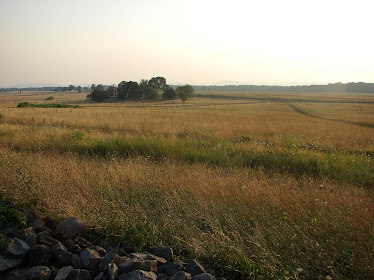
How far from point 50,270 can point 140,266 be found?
0.89m

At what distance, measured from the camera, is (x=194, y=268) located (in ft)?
9.02

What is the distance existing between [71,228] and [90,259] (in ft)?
2.52

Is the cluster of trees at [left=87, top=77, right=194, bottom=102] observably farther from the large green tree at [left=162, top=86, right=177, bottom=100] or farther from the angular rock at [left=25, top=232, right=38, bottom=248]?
the angular rock at [left=25, top=232, right=38, bottom=248]

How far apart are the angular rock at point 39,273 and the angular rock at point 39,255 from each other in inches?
7.4

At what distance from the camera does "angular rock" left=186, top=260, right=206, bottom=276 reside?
8.94ft

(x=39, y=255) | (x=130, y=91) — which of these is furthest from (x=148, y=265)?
(x=130, y=91)

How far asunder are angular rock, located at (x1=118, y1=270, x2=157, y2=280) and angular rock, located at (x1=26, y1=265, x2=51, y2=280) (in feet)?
2.32

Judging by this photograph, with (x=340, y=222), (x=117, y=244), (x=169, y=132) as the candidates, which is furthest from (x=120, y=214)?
(x=169, y=132)

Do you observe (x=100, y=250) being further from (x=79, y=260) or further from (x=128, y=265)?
(x=128, y=265)

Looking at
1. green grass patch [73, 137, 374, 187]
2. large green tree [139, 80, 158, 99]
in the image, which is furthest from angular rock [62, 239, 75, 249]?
large green tree [139, 80, 158, 99]

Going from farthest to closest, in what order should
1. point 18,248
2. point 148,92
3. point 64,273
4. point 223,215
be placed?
point 148,92 → point 223,215 → point 18,248 → point 64,273

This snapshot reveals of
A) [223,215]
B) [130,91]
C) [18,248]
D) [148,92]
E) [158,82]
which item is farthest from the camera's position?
[158,82]

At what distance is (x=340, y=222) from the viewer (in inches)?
151

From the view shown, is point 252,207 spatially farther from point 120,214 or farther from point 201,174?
point 120,214
